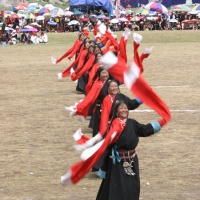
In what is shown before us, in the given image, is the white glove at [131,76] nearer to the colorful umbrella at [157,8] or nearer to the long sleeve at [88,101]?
the long sleeve at [88,101]

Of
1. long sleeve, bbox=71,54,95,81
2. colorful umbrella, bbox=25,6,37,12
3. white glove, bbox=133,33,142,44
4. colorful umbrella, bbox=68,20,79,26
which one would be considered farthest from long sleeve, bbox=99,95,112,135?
colorful umbrella, bbox=25,6,37,12

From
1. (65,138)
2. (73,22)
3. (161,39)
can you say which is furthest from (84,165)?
(73,22)

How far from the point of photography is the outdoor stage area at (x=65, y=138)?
30.6ft

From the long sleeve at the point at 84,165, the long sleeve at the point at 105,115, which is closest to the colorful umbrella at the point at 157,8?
the long sleeve at the point at 105,115

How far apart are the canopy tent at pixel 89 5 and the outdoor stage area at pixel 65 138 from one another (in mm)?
34245

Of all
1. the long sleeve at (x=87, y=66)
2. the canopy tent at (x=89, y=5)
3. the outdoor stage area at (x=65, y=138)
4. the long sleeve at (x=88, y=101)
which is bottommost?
the canopy tent at (x=89, y=5)

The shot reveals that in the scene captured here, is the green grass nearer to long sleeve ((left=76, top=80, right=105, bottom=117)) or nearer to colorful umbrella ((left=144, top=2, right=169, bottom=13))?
colorful umbrella ((left=144, top=2, right=169, bottom=13))

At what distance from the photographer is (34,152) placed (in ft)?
37.7

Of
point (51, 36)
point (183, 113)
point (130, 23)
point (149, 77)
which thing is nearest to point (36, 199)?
point (183, 113)

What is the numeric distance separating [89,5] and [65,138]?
159 ft

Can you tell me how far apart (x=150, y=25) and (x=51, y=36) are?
8931mm

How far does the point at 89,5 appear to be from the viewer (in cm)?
6034

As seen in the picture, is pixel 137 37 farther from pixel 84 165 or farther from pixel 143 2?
pixel 143 2

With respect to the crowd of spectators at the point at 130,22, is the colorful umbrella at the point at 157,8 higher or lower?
higher
